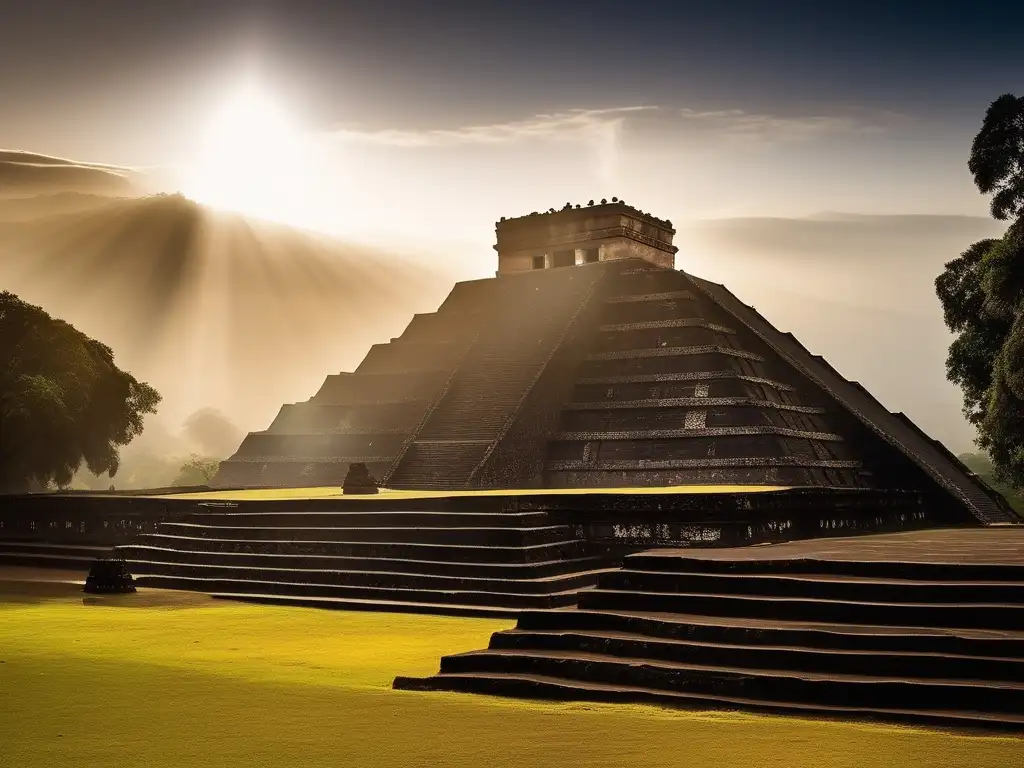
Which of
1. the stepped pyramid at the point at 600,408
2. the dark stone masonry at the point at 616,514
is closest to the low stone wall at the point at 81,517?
the dark stone masonry at the point at 616,514

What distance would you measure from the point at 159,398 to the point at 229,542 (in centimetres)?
1778

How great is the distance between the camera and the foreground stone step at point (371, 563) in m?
13.0

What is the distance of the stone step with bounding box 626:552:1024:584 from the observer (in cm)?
771

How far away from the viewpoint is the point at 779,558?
8586 mm

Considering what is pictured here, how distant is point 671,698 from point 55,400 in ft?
80.3

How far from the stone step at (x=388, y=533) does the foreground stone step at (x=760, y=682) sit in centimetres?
528

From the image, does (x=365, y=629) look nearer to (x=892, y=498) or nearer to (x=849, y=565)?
(x=849, y=565)

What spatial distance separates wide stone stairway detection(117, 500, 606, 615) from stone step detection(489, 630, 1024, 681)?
13.0 ft

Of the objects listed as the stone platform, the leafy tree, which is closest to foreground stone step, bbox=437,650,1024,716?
the stone platform

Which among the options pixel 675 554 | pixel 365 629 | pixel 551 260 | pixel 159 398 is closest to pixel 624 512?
pixel 365 629

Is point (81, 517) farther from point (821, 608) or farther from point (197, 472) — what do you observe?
point (197, 472)

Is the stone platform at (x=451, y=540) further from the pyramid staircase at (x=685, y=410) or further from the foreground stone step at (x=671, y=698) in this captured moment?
the foreground stone step at (x=671, y=698)

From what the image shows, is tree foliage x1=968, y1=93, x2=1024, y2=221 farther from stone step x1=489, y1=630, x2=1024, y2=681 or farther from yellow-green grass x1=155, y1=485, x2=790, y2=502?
stone step x1=489, y1=630, x2=1024, y2=681

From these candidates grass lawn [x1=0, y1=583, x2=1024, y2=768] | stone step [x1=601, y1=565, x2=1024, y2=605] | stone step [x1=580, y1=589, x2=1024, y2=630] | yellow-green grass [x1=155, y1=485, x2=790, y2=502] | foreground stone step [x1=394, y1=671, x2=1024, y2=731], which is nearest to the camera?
grass lawn [x1=0, y1=583, x2=1024, y2=768]
